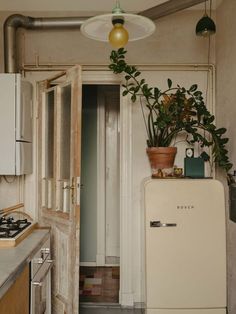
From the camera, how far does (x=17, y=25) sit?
271 cm

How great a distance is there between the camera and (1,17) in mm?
2936

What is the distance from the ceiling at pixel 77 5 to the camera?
2.85 meters

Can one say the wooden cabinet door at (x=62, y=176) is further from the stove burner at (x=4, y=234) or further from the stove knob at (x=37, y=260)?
the stove burner at (x=4, y=234)

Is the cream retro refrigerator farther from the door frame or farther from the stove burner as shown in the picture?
the stove burner

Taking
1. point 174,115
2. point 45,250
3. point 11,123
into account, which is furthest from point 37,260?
point 174,115

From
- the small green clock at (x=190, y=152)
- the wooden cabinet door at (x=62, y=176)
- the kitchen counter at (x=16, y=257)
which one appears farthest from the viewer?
the small green clock at (x=190, y=152)

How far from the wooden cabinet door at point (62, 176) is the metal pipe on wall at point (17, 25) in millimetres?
325

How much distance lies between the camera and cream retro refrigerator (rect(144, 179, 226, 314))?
228 cm

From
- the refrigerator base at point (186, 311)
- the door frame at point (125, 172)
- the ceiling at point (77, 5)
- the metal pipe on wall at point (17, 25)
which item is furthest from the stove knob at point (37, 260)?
the ceiling at point (77, 5)

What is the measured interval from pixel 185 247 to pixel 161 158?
30.1 inches

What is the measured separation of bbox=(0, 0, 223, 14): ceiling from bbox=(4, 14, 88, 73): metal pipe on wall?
7.9 inches

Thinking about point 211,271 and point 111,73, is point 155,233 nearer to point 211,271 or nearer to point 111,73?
point 211,271

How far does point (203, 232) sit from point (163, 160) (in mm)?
684

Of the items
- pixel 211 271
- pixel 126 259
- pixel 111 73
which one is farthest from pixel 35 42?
pixel 211 271
